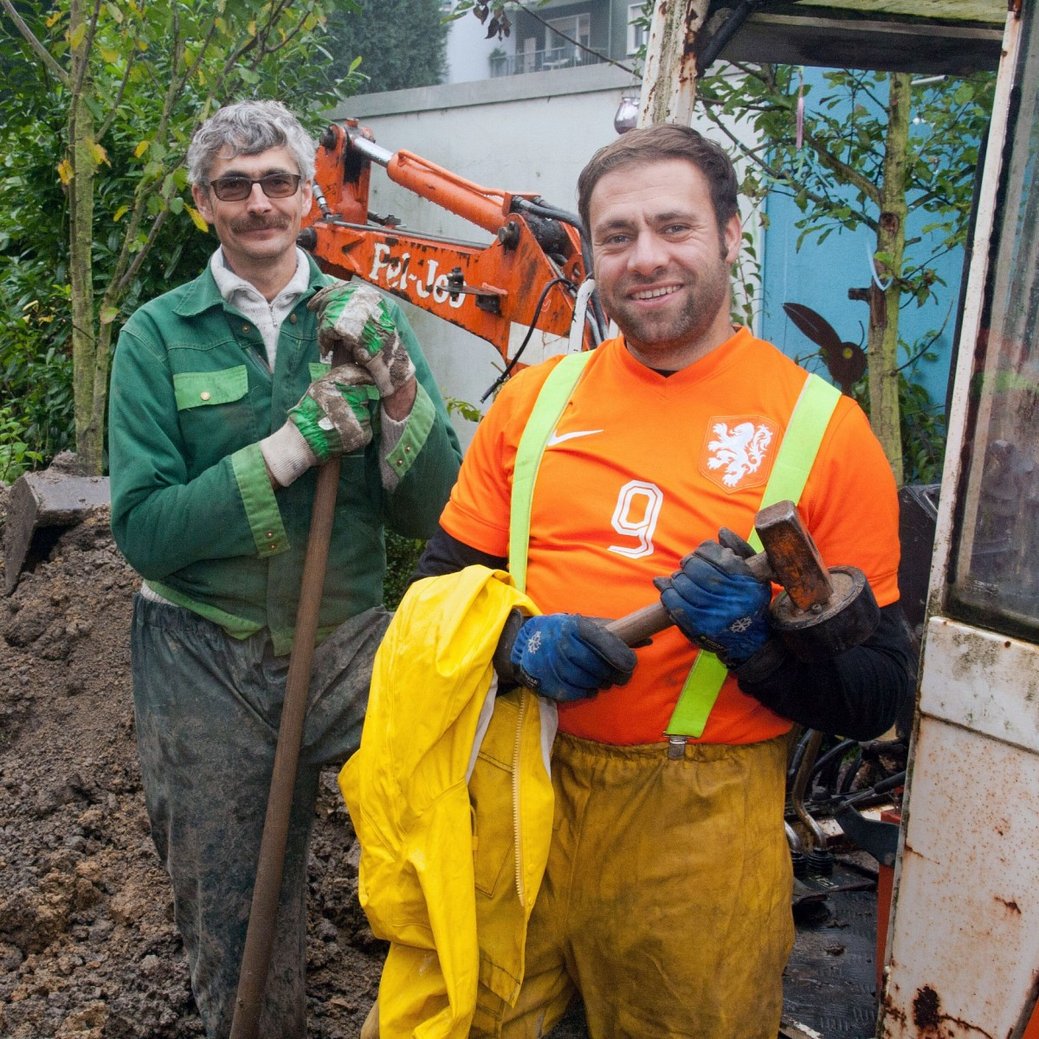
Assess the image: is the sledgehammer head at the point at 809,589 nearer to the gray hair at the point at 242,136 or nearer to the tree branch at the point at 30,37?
the gray hair at the point at 242,136

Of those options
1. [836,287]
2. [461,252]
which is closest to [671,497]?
[461,252]

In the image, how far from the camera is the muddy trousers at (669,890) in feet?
6.57

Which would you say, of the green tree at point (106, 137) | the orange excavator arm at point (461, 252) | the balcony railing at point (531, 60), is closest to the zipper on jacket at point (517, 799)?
the orange excavator arm at point (461, 252)

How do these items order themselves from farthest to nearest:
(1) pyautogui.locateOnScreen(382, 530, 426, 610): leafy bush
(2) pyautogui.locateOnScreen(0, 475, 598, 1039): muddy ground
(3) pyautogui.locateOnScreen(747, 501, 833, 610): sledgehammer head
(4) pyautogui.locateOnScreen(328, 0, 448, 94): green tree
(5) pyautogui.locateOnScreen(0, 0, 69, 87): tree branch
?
(4) pyautogui.locateOnScreen(328, 0, 448, 94): green tree, (1) pyautogui.locateOnScreen(382, 530, 426, 610): leafy bush, (5) pyautogui.locateOnScreen(0, 0, 69, 87): tree branch, (2) pyautogui.locateOnScreen(0, 475, 598, 1039): muddy ground, (3) pyautogui.locateOnScreen(747, 501, 833, 610): sledgehammer head

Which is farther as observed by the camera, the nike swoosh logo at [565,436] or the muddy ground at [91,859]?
the muddy ground at [91,859]

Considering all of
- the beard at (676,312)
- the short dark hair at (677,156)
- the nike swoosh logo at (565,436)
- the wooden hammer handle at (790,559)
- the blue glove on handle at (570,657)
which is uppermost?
the short dark hair at (677,156)

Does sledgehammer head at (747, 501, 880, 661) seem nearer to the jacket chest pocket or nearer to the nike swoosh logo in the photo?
the nike swoosh logo

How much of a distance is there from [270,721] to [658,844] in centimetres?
112

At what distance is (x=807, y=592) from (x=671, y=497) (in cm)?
34

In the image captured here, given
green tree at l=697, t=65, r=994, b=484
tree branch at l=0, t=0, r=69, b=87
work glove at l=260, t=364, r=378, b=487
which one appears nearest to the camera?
work glove at l=260, t=364, r=378, b=487

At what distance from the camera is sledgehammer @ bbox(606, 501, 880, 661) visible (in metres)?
1.72

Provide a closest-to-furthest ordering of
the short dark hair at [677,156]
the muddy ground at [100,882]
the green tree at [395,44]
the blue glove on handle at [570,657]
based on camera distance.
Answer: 1. the blue glove on handle at [570,657]
2. the short dark hair at [677,156]
3. the muddy ground at [100,882]
4. the green tree at [395,44]

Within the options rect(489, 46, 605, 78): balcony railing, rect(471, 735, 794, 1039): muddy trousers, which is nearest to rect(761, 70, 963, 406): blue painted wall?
rect(471, 735, 794, 1039): muddy trousers

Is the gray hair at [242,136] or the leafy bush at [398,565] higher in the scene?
the gray hair at [242,136]
